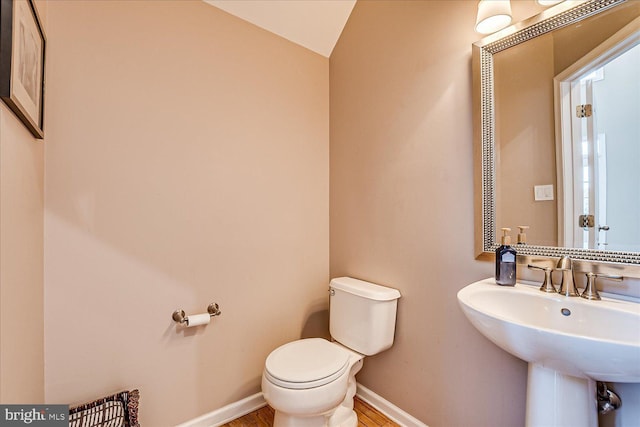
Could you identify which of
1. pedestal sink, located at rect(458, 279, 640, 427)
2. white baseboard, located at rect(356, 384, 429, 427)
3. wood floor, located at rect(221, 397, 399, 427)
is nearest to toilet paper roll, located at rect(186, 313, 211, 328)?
wood floor, located at rect(221, 397, 399, 427)

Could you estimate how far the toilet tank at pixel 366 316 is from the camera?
1.50 meters

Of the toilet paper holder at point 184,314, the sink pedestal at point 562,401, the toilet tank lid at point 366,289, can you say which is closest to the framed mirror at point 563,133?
the sink pedestal at point 562,401

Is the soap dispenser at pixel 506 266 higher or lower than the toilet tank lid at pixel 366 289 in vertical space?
higher

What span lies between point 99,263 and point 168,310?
0.37 m

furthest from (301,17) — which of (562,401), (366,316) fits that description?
(562,401)

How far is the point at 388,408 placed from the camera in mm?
1627

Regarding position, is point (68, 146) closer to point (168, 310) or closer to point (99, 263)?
point (99, 263)

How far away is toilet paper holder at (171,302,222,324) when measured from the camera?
4.59 ft

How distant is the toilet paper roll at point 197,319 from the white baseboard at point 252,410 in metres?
0.53

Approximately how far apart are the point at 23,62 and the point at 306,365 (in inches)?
58.5

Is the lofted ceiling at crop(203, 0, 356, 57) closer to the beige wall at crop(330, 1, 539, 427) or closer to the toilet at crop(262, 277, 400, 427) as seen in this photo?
the beige wall at crop(330, 1, 539, 427)

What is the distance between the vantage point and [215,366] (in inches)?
61.1

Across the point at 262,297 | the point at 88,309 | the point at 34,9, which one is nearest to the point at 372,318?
the point at 262,297

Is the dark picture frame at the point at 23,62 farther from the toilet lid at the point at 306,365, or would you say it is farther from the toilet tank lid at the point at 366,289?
the toilet tank lid at the point at 366,289
